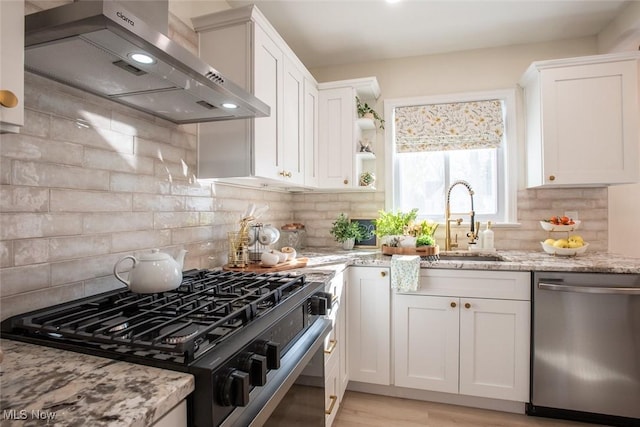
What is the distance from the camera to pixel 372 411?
215cm

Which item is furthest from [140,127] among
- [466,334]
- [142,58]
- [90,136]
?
[466,334]

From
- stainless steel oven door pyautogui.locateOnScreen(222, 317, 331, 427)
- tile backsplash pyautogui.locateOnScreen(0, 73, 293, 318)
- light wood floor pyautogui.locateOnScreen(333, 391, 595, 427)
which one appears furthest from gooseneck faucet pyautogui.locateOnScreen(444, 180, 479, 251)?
tile backsplash pyautogui.locateOnScreen(0, 73, 293, 318)

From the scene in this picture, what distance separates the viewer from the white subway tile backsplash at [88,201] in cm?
110

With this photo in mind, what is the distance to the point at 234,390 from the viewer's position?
71cm

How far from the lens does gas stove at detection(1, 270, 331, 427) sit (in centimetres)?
71

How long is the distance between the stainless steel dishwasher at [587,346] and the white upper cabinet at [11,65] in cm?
243

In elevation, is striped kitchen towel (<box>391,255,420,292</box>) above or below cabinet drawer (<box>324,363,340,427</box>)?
above

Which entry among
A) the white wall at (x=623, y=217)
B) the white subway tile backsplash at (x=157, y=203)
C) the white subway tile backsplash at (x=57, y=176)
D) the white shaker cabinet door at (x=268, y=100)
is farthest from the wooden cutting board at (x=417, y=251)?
the white subway tile backsplash at (x=57, y=176)

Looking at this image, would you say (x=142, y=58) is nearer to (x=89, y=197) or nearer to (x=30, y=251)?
(x=89, y=197)

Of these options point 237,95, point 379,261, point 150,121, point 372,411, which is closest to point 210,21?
point 150,121

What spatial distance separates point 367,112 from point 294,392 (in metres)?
2.40

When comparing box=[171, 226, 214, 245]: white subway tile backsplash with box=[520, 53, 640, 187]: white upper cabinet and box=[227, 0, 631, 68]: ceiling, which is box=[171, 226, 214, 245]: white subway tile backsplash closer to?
box=[227, 0, 631, 68]: ceiling

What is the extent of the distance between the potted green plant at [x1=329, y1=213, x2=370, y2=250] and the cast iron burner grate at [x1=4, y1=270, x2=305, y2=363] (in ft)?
5.00

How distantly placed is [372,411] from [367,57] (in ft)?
9.30
